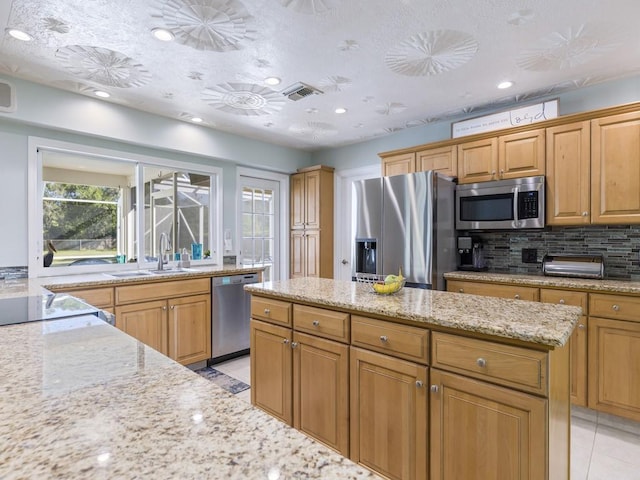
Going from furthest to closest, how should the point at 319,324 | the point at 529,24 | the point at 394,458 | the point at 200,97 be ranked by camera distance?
the point at 200,97 < the point at 529,24 < the point at 319,324 < the point at 394,458

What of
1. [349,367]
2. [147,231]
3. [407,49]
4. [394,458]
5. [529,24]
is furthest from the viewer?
[147,231]

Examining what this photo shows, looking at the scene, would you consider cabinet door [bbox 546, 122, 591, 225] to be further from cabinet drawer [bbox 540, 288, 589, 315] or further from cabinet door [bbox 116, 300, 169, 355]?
cabinet door [bbox 116, 300, 169, 355]

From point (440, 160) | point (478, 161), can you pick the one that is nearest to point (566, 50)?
point (478, 161)

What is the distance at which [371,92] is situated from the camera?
3053mm

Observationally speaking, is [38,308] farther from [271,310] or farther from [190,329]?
[190,329]

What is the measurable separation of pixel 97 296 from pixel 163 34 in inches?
77.1

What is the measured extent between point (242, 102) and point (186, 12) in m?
1.32

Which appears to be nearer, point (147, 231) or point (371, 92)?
point (371, 92)

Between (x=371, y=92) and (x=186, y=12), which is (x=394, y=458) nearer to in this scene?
(x=186, y=12)

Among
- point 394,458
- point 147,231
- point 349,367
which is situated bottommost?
point 394,458

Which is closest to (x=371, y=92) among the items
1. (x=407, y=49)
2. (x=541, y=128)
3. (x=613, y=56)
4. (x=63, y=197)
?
(x=407, y=49)

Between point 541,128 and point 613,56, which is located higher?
point 613,56

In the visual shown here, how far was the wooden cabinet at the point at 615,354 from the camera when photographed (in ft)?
7.47

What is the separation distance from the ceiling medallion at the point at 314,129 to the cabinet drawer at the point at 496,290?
7.06 feet
